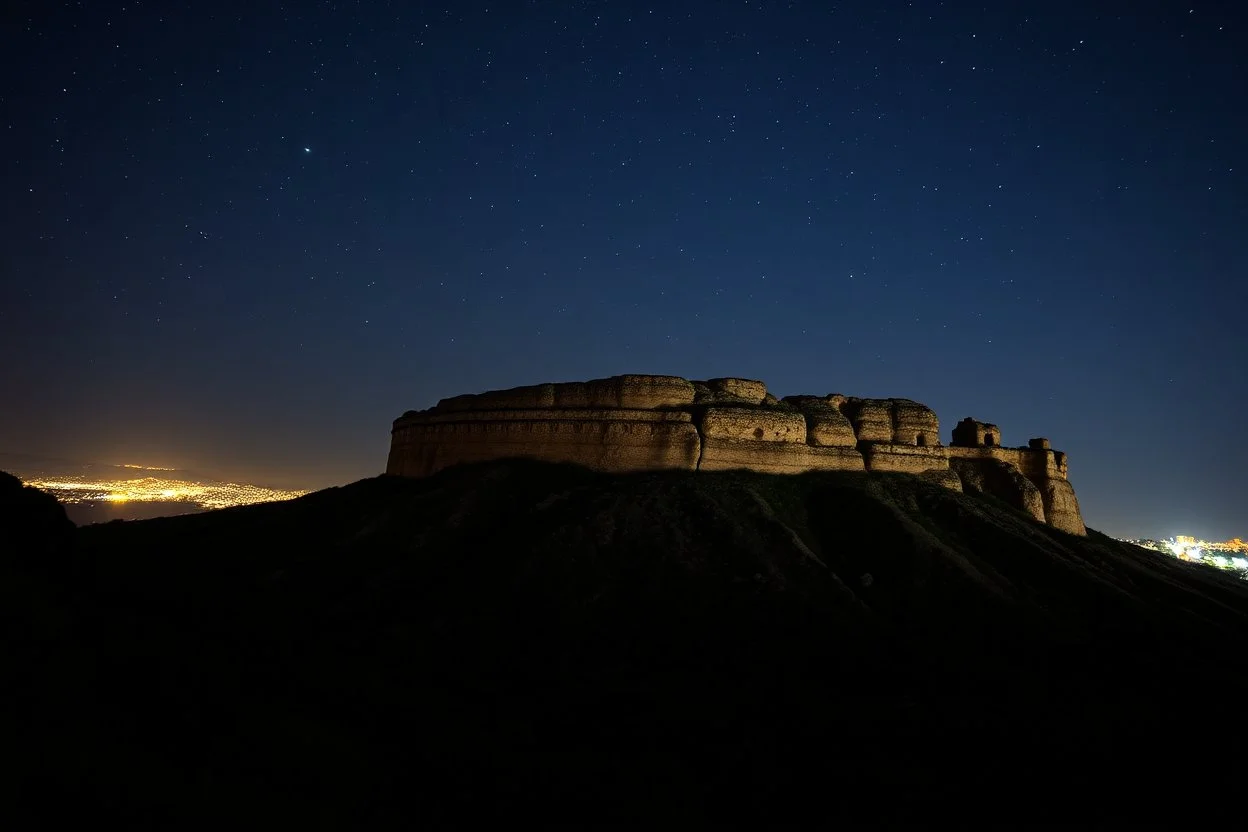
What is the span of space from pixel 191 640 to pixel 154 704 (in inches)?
157

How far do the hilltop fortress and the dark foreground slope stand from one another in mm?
3883

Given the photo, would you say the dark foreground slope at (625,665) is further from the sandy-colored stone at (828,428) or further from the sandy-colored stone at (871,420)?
the sandy-colored stone at (871,420)

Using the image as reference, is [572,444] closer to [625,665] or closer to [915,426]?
[625,665]

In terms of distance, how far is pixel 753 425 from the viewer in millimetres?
31969

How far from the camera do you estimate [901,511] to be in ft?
83.1

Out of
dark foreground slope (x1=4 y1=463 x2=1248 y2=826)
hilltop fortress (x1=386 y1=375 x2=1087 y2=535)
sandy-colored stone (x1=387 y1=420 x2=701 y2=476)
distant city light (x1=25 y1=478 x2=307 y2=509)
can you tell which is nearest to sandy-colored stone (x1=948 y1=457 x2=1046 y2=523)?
hilltop fortress (x1=386 y1=375 x2=1087 y2=535)

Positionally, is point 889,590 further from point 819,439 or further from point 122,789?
point 122,789

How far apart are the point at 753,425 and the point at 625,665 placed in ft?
59.8

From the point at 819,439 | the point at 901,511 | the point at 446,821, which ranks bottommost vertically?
the point at 446,821

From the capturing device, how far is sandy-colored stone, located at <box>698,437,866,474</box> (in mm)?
31281

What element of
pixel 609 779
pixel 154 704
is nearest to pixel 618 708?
pixel 609 779

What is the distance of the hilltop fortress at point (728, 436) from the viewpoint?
3172 cm

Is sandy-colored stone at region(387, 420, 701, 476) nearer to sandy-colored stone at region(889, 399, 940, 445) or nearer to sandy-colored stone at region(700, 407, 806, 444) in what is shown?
sandy-colored stone at region(700, 407, 806, 444)

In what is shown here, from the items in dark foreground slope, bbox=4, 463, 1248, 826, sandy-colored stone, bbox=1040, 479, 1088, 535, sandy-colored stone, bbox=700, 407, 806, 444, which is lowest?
dark foreground slope, bbox=4, 463, 1248, 826
